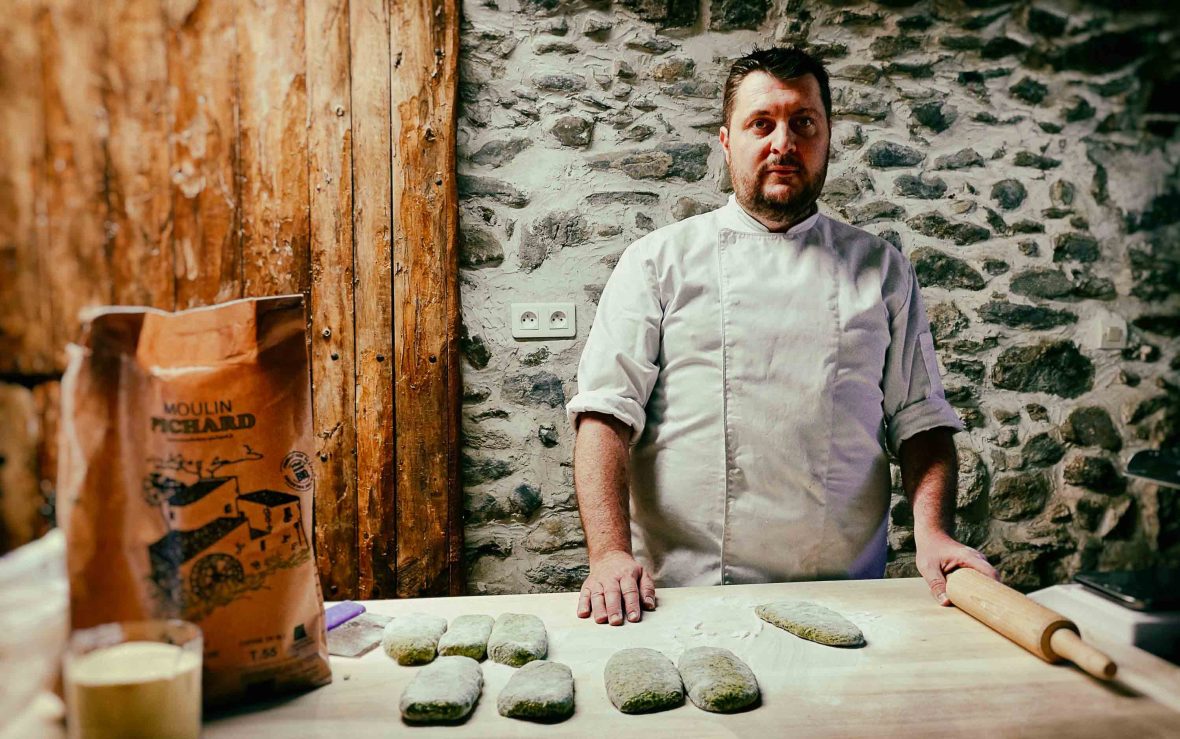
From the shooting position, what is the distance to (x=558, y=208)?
2.02 meters

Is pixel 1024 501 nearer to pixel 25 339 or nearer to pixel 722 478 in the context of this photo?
pixel 722 478

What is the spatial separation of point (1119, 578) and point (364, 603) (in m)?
0.92

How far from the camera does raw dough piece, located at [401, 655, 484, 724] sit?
65 centimetres

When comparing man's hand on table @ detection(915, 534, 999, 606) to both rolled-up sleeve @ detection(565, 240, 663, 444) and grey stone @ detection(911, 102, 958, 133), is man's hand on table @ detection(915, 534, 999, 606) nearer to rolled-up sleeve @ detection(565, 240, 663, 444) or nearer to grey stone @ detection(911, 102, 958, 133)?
rolled-up sleeve @ detection(565, 240, 663, 444)

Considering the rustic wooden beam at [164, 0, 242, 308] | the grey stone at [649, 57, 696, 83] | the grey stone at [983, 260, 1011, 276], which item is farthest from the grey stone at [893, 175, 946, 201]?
the rustic wooden beam at [164, 0, 242, 308]

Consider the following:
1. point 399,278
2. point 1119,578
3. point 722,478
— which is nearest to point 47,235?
point 1119,578

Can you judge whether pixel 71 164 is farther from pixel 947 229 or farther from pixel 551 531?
pixel 947 229

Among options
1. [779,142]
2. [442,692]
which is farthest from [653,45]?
[442,692]

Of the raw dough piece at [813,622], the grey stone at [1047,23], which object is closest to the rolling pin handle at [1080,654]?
the raw dough piece at [813,622]

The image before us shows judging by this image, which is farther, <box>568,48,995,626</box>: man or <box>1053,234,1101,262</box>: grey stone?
<box>1053,234,1101,262</box>: grey stone

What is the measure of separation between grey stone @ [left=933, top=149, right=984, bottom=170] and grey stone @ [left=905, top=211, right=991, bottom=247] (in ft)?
0.49

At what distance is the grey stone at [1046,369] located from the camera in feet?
7.33

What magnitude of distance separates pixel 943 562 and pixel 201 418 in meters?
0.99

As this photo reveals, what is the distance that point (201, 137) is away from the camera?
18.7 inches
